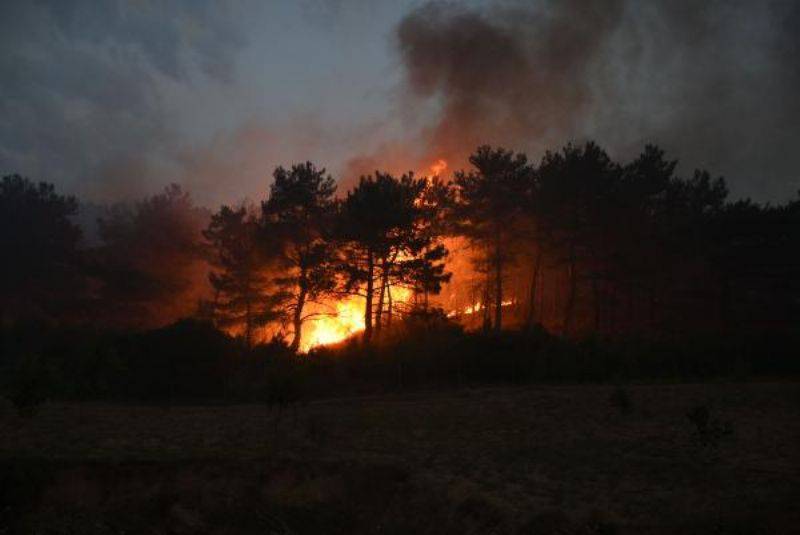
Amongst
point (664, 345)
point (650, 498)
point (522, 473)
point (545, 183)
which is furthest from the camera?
point (545, 183)

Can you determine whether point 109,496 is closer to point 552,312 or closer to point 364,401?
point 364,401

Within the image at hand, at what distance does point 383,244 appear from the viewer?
3272cm

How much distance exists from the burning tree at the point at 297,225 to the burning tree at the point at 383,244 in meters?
2.23

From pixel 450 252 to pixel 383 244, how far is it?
11.0 meters

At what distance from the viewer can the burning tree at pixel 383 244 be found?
32.5m

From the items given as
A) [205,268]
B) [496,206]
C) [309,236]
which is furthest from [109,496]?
[205,268]

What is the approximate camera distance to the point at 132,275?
1773 inches

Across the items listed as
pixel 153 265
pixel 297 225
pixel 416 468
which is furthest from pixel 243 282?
pixel 416 468

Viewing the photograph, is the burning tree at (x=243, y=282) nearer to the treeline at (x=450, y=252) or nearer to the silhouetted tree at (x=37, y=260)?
the treeline at (x=450, y=252)

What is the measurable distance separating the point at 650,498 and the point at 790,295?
3640 centimetres

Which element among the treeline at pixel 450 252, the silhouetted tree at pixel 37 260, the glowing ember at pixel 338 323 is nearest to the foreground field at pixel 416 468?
the treeline at pixel 450 252

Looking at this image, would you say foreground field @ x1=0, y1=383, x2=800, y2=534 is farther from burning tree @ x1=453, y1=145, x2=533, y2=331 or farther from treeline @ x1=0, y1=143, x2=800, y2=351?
burning tree @ x1=453, y1=145, x2=533, y2=331

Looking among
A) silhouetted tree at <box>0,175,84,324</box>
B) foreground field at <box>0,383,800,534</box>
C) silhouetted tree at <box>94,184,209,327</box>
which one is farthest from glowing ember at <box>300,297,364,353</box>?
foreground field at <box>0,383,800,534</box>

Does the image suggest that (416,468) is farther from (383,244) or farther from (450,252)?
(450,252)
